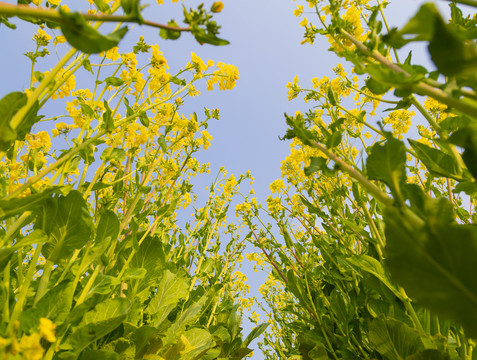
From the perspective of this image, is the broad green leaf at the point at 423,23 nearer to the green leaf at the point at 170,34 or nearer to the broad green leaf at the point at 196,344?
the green leaf at the point at 170,34

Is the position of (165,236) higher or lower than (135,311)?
higher

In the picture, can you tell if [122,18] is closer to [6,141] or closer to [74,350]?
[6,141]

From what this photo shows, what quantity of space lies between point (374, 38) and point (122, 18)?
68 cm

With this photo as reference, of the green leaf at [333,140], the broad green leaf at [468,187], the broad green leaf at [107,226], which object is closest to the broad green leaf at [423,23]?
the green leaf at [333,140]

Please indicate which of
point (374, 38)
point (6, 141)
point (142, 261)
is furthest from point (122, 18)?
point (142, 261)

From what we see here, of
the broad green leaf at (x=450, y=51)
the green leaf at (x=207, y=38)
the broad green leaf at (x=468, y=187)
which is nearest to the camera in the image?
the broad green leaf at (x=450, y=51)

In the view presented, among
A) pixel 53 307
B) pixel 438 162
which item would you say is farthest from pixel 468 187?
pixel 53 307

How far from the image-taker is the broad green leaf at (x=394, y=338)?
1231 millimetres

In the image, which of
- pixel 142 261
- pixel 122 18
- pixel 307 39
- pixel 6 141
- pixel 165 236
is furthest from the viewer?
pixel 165 236

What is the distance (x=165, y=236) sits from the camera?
2.55 meters

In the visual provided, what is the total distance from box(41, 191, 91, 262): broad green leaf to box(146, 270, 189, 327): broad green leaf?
0.71 metres

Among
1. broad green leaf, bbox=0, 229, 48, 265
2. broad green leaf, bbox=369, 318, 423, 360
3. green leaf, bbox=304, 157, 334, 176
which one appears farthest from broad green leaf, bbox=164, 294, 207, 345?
green leaf, bbox=304, 157, 334, 176

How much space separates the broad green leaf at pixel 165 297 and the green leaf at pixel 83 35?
161 centimetres

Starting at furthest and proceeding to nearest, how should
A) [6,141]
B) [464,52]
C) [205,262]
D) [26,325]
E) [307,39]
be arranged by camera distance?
[205,262] < [307,39] < [26,325] < [6,141] < [464,52]
